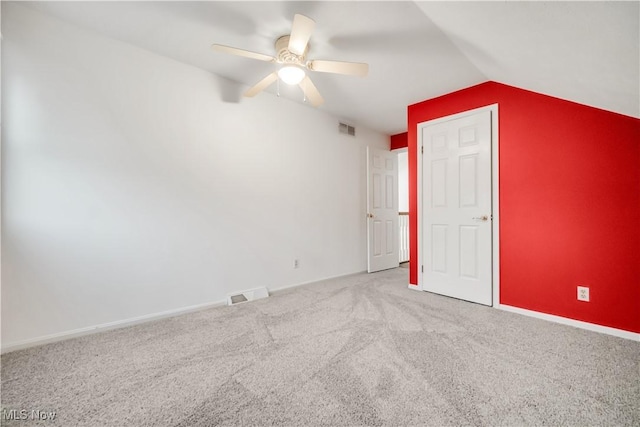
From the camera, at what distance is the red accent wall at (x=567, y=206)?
2.01 meters

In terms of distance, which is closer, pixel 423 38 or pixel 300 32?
pixel 300 32

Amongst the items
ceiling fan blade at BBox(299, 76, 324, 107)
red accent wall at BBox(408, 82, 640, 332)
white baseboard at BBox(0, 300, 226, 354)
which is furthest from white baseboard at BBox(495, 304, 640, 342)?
white baseboard at BBox(0, 300, 226, 354)

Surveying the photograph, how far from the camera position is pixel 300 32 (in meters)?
1.65

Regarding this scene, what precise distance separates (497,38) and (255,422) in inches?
102

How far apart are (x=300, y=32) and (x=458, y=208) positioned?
245 cm

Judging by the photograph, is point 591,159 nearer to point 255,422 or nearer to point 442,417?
point 442,417

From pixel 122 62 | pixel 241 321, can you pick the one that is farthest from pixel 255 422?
pixel 122 62

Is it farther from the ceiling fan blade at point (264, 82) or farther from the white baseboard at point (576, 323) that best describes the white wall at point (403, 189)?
the ceiling fan blade at point (264, 82)

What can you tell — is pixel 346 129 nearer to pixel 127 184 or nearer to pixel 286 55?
pixel 286 55

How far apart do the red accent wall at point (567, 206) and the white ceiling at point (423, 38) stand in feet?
0.78

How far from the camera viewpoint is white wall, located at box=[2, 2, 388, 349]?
6.06ft

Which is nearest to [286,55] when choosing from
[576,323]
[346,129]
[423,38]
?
[423,38]

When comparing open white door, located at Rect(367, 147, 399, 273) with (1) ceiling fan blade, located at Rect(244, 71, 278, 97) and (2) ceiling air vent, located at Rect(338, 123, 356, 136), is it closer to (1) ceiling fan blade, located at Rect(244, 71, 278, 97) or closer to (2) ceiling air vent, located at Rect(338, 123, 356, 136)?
(2) ceiling air vent, located at Rect(338, 123, 356, 136)

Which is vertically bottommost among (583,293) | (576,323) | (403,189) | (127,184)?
(576,323)
